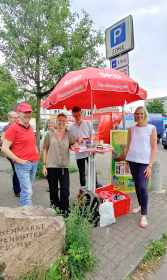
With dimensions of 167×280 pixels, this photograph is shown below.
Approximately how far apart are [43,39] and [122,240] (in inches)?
203

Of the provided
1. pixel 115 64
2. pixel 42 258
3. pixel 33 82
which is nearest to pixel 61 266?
pixel 42 258

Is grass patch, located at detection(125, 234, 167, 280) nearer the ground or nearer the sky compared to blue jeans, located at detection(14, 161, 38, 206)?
nearer the ground

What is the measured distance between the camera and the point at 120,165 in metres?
6.35

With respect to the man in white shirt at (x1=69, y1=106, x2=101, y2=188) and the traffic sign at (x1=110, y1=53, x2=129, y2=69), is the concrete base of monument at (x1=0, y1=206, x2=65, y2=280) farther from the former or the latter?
the traffic sign at (x1=110, y1=53, x2=129, y2=69)

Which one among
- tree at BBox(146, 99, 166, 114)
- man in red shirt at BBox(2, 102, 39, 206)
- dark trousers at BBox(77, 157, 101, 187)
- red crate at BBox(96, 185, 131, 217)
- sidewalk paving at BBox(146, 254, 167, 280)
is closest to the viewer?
sidewalk paving at BBox(146, 254, 167, 280)

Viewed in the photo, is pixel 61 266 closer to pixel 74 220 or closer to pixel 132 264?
pixel 74 220

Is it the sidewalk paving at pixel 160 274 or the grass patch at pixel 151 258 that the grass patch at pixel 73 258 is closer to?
the grass patch at pixel 151 258

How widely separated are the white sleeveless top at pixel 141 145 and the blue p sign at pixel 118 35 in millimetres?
2038

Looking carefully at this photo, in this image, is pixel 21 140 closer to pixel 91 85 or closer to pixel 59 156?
pixel 59 156

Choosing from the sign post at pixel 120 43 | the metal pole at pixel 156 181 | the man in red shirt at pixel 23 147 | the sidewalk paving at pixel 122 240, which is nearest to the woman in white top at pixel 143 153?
the sidewalk paving at pixel 122 240

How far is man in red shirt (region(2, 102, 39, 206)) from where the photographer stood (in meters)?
3.80

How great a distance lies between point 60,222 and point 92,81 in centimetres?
198

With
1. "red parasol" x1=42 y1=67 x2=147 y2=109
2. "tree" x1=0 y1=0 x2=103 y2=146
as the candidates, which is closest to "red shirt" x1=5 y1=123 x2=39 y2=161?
"red parasol" x1=42 y1=67 x2=147 y2=109

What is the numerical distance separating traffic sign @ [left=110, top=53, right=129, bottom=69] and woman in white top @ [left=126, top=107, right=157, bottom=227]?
4.77 feet
